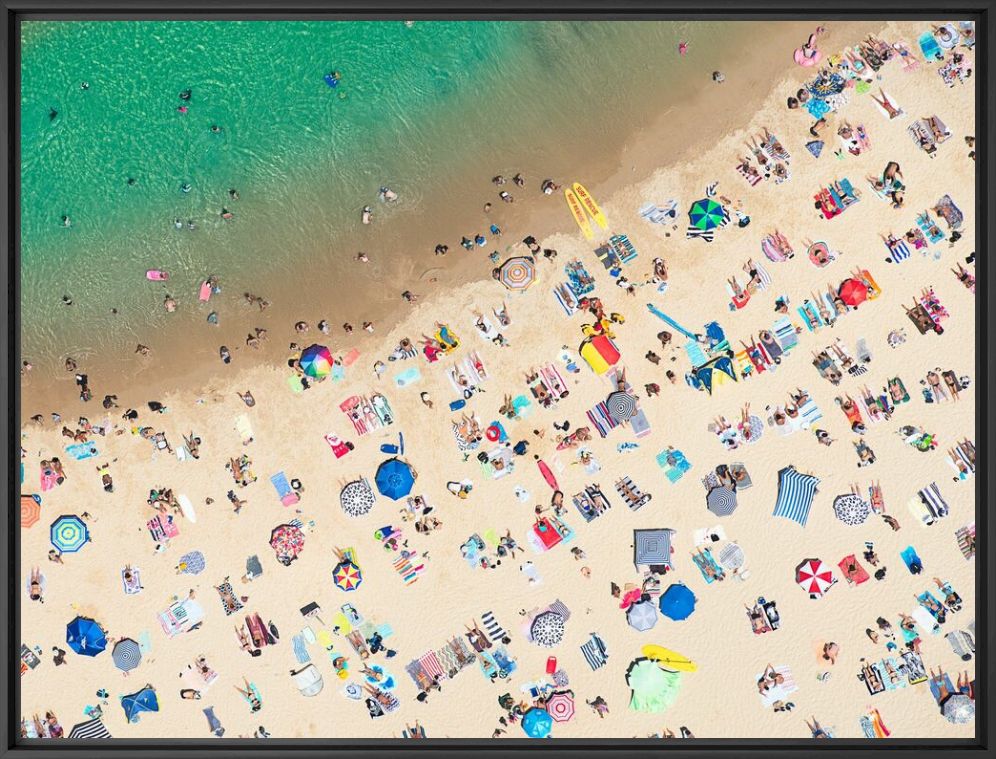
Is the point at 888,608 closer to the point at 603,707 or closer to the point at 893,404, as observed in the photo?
the point at 893,404

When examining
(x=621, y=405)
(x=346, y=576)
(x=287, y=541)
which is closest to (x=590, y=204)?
(x=621, y=405)

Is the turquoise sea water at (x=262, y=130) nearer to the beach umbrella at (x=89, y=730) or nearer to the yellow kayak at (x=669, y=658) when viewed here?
the beach umbrella at (x=89, y=730)

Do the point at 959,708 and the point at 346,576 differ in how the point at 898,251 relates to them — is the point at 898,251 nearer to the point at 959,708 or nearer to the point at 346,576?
the point at 959,708

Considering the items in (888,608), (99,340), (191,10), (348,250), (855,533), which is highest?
(191,10)

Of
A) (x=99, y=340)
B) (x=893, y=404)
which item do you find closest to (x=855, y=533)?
(x=893, y=404)
